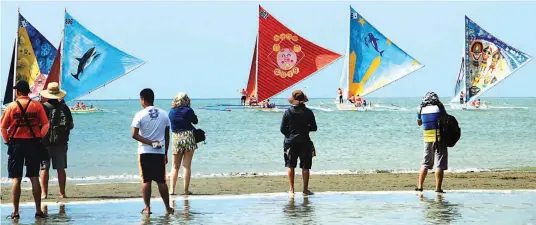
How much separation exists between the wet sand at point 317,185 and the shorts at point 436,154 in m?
1.21

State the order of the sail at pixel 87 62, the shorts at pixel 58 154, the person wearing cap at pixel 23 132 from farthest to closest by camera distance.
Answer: the sail at pixel 87 62, the shorts at pixel 58 154, the person wearing cap at pixel 23 132

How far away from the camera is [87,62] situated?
54.4 m

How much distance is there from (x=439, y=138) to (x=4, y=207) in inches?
218

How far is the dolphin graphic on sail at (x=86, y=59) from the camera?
5416cm

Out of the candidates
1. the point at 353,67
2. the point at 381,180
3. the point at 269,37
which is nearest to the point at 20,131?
the point at 381,180

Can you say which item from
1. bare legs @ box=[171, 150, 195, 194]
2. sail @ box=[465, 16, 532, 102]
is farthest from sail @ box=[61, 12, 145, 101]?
bare legs @ box=[171, 150, 195, 194]

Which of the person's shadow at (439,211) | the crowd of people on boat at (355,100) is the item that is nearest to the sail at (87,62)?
the crowd of people on boat at (355,100)

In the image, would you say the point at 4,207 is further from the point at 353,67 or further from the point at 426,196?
the point at 353,67

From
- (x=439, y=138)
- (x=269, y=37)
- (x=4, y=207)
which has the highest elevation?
(x=269, y=37)

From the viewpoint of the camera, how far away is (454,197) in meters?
13.4

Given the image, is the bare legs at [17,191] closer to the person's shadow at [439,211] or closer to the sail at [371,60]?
the person's shadow at [439,211]

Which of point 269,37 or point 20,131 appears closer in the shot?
point 20,131

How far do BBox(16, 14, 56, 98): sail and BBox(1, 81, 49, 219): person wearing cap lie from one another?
49146 millimetres

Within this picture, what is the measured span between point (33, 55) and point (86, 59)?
712cm
